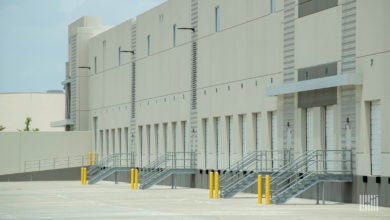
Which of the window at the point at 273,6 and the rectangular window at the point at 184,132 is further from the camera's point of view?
the rectangular window at the point at 184,132

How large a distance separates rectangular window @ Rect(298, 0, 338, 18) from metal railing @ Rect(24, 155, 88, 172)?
136 ft

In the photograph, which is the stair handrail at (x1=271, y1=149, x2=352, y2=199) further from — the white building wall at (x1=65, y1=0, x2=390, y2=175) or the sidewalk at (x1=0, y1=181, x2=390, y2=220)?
the sidewalk at (x1=0, y1=181, x2=390, y2=220)

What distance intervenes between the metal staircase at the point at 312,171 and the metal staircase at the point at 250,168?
3.20ft

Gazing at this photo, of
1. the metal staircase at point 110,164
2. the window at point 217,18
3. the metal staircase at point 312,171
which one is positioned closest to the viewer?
the metal staircase at point 312,171

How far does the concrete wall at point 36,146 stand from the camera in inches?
3223

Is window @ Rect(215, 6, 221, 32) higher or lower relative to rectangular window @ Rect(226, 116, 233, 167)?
higher

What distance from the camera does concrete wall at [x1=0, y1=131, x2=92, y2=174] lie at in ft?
269

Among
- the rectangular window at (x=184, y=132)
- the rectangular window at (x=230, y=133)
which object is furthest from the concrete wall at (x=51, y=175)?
the rectangular window at (x=230, y=133)

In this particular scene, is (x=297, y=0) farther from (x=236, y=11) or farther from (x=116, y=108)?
(x=116, y=108)

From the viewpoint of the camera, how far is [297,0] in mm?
44750

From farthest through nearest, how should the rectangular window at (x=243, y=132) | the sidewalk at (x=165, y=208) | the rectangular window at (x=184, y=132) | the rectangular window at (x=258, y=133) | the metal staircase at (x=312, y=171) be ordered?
the rectangular window at (x=184, y=132) < the rectangular window at (x=243, y=132) < the rectangular window at (x=258, y=133) < the metal staircase at (x=312, y=171) < the sidewalk at (x=165, y=208)

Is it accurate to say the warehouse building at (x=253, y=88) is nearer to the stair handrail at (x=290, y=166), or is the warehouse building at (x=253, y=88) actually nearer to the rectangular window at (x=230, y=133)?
the rectangular window at (x=230, y=133)

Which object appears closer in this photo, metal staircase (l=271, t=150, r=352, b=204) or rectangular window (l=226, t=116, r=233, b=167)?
metal staircase (l=271, t=150, r=352, b=204)

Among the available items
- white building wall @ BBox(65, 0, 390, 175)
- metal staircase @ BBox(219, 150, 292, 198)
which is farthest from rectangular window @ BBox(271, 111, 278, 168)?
white building wall @ BBox(65, 0, 390, 175)
